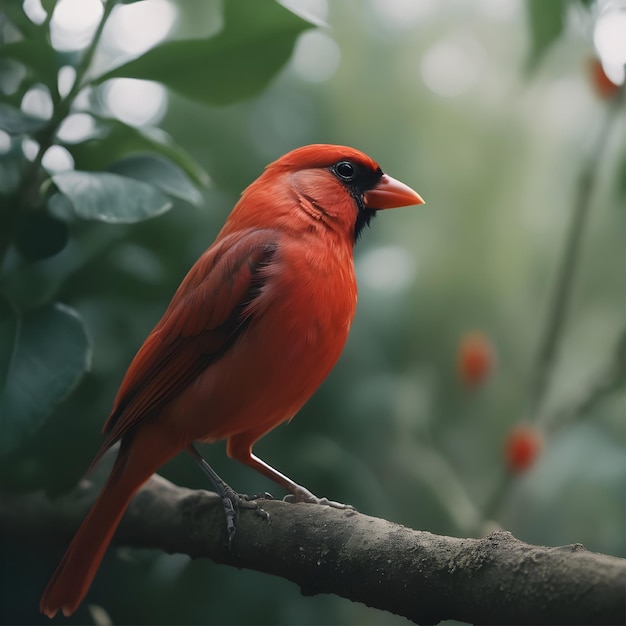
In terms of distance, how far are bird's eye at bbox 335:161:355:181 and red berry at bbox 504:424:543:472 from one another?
2.33 feet

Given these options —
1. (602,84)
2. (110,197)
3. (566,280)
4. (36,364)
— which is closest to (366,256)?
(566,280)

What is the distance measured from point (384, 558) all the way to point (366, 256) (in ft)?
3.50

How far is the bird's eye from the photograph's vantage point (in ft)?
5.18

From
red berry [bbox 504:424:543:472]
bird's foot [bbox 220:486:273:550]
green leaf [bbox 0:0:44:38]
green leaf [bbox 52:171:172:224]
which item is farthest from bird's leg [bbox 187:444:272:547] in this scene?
green leaf [bbox 0:0:44:38]

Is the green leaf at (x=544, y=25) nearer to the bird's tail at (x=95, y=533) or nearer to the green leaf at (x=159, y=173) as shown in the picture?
the green leaf at (x=159, y=173)

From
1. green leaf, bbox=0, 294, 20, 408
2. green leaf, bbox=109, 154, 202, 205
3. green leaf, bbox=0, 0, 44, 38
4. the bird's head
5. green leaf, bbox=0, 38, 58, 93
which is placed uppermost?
green leaf, bbox=0, 0, 44, 38

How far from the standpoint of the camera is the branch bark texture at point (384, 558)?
0.87 m

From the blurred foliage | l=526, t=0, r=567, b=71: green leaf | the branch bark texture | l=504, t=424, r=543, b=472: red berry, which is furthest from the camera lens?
l=504, t=424, r=543, b=472: red berry

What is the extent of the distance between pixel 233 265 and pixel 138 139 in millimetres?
345

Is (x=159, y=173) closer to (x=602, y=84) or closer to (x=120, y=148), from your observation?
(x=120, y=148)

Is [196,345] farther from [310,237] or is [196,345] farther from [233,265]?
[310,237]

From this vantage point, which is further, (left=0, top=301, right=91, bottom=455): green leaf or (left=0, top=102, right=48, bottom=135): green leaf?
(left=0, top=102, right=48, bottom=135): green leaf

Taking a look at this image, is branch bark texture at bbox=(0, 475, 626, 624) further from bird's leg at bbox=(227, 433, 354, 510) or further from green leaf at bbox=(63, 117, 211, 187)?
green leaf at bbox=(63, 117, 211, 187)

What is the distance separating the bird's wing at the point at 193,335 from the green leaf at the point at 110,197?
0.56 feet
